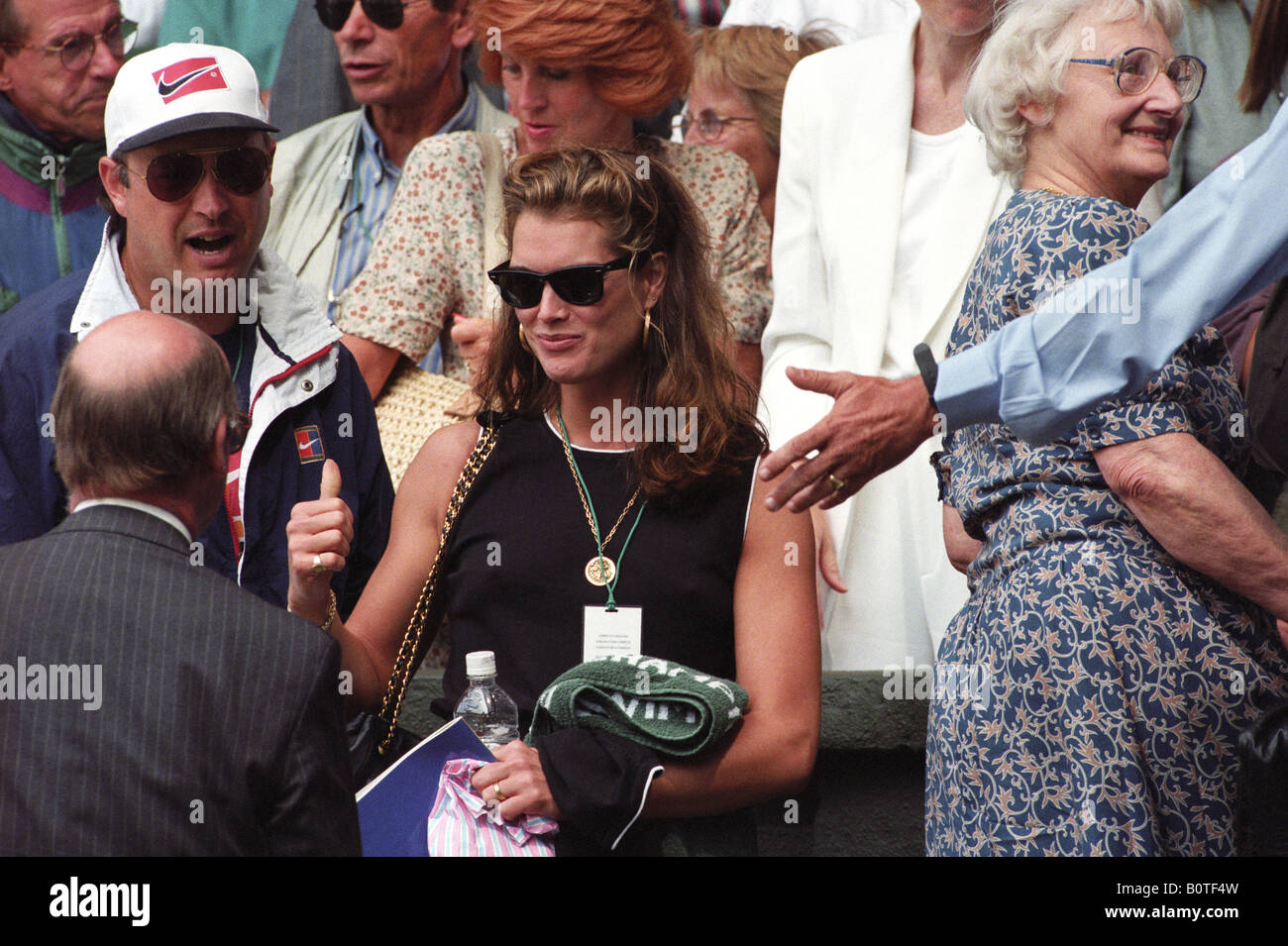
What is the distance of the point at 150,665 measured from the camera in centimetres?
224

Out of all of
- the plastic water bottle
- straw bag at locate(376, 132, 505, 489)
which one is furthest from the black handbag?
straw bag at locate(376, 132, 505, 489)

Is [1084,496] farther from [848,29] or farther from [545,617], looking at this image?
[848,29]

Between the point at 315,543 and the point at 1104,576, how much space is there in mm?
1422

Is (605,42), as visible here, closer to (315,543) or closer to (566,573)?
(566,573)

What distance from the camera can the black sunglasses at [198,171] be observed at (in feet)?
11.7

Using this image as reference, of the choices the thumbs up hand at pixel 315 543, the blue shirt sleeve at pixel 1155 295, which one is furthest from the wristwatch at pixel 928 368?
the thumbs up hand at pixel 315 543

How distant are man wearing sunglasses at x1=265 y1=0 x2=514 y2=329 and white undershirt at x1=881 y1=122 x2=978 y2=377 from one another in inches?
62.3

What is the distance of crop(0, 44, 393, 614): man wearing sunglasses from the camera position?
3525 mm

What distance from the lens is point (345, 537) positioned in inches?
114

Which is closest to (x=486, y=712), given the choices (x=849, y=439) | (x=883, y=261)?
(x=849, y=439)

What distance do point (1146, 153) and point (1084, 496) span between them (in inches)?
28.1

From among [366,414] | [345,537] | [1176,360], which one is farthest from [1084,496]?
[366,414]

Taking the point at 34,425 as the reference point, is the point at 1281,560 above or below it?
below

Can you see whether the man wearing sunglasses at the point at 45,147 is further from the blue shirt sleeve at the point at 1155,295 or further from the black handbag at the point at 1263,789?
the black handbag at the point at 1263,789
